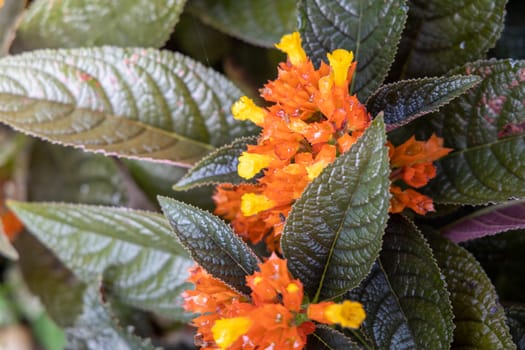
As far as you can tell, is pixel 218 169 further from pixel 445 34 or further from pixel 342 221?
pixel 445 34

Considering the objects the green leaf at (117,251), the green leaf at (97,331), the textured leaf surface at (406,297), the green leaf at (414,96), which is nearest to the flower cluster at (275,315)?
the textured leaf surface at (406,297)

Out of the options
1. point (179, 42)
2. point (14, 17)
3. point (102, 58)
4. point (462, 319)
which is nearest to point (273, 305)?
point (462, 319)

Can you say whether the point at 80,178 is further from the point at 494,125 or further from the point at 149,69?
the point at 494,125

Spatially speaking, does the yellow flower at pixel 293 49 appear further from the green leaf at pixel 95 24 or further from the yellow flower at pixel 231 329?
the green leaf at pixel 95 24

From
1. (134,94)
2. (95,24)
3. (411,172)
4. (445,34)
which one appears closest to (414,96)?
(411,172)

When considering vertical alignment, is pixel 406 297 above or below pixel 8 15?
below

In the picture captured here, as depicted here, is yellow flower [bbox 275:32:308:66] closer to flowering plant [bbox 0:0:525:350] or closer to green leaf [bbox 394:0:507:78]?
flowering plant [bbox 0:0:525:350]

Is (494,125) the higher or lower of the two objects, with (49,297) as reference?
higher
